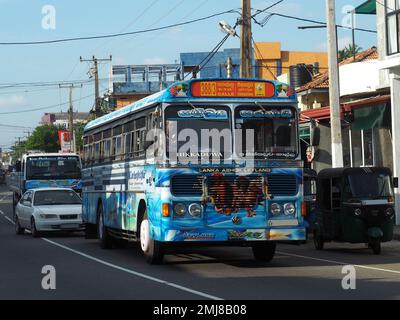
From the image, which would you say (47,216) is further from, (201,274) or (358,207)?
(201,274)

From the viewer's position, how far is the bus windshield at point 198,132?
14367 millimetres

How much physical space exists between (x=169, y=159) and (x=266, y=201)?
194cm

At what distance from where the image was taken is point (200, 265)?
51.1 feet

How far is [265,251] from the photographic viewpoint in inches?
631

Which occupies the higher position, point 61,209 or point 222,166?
point 222,166

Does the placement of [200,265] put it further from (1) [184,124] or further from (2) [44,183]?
(2) [44,183]

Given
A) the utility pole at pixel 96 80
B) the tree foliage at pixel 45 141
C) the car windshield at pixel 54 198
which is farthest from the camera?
the tree foliage at pixel 45 141

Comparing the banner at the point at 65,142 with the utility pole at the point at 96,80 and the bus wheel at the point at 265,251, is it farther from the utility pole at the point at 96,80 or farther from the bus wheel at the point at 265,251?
the bus wheel at the point at 265,251

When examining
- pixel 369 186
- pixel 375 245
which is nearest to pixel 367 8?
pixel 369 186

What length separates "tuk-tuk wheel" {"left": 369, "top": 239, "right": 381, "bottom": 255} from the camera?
1795 cm

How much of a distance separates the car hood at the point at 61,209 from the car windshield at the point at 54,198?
1.65 ft

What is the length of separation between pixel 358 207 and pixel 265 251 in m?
3.10

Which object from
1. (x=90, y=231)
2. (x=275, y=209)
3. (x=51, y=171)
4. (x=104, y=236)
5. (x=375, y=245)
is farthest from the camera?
(x=51, y=171)

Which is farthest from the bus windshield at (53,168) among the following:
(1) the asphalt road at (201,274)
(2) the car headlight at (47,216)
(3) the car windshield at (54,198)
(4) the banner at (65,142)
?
(4) the banner at (65,142)
